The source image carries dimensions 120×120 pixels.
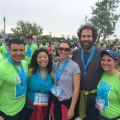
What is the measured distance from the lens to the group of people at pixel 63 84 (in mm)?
4727

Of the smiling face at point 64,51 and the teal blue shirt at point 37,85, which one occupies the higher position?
the smiling face at point 64,51

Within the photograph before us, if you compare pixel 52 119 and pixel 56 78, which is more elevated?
pixel 56 78

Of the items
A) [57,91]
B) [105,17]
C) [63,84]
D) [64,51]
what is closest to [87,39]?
[64,51]

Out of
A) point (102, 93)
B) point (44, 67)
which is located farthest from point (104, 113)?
point (44, 67)

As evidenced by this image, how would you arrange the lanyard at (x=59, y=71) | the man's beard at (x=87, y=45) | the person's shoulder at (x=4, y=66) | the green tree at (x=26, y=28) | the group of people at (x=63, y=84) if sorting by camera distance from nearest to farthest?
the person's shoulder at (x=4, y=66), the group of people at (x=63, y=84), the lanyard at (x=59, y=71), the man's beard at (x=87, y=45), the green tree at (x=26, y=28)

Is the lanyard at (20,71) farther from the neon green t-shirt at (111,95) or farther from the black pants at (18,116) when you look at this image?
the neon green t-shirt at (111,95)

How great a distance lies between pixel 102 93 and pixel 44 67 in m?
1.03

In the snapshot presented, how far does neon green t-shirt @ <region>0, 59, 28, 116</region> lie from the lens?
4.60m

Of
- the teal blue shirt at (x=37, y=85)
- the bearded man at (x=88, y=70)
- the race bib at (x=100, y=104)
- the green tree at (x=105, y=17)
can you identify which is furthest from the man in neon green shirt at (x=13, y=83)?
the green tree at (x=105, y=17)

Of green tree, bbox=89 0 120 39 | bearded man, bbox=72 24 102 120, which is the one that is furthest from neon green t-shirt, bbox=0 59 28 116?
green tree, bbox=89 0 120 39

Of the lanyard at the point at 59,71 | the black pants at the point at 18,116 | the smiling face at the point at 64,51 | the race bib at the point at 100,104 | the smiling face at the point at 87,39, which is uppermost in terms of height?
the smiling face at the point at 87,39

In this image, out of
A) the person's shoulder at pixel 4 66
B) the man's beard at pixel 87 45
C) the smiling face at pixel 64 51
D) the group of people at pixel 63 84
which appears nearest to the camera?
the person's shoulder at pixel 4 66

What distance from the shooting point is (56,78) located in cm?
514

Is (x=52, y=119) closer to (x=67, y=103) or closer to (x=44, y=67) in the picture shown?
(x=67, y=103)
